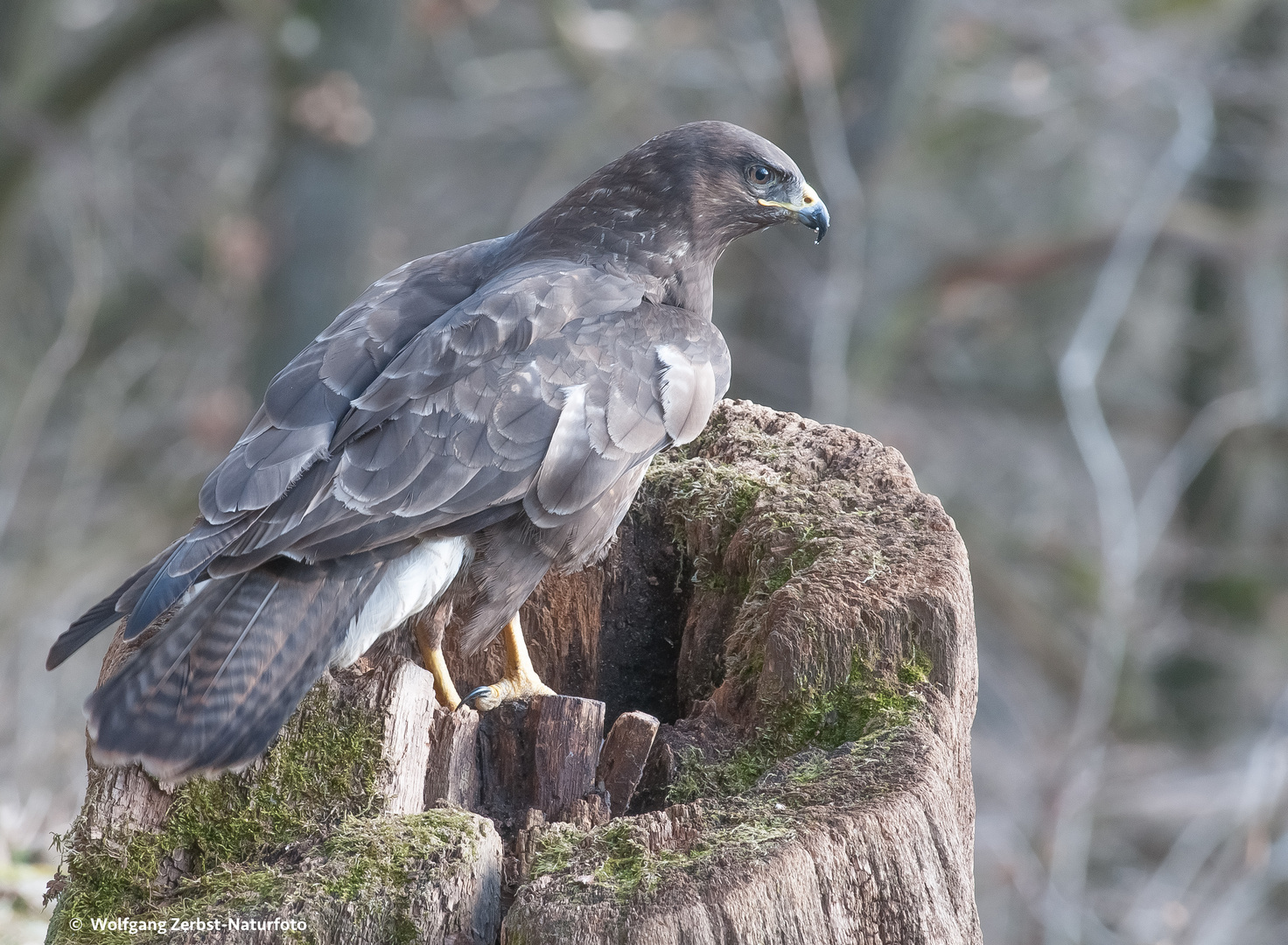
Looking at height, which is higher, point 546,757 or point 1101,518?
point 1101,518

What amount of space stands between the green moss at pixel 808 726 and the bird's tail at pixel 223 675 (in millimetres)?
909

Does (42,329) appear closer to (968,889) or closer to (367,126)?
(367,126)

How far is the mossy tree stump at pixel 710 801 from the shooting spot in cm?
237

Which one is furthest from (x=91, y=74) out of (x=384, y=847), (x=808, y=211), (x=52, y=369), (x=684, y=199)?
(x=384, y=847)

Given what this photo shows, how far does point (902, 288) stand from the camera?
9070 mm

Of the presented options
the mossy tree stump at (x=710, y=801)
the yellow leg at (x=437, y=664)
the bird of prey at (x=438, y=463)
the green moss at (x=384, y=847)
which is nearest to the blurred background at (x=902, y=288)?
the yellow leg at (x=437, y=664)

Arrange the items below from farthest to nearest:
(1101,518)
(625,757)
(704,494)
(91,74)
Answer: (91,74) → (1101,518) → (704,494) → (625,757)

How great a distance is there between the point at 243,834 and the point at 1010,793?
6.98 metres

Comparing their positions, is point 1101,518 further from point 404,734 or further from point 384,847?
point 384,847

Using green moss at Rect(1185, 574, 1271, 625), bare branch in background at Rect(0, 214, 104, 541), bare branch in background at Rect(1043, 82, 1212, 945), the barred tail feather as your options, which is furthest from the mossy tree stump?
green moss at Rect(1185, 574, 1271, 625)

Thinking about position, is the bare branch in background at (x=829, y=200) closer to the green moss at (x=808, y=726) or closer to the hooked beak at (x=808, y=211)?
the hooked beak at (x=808, y=211)

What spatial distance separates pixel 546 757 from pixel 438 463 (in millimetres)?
807

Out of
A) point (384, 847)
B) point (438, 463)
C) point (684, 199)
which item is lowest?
point (384, 847)

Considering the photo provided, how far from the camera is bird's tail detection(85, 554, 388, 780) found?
262cm
